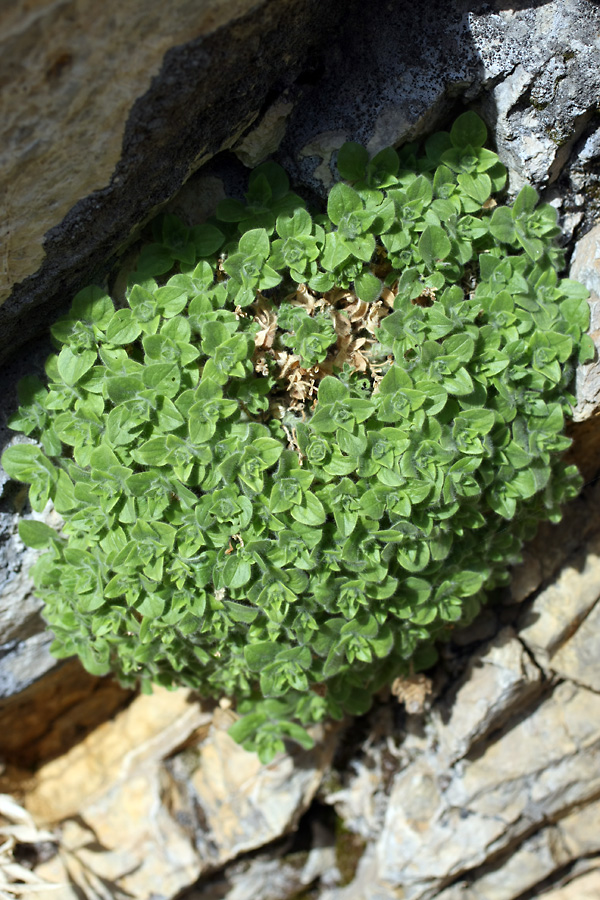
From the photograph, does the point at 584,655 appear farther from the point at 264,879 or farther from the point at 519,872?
the point at 264,879

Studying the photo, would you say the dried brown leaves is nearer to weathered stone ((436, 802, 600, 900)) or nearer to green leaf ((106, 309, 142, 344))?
green leaf ((106, 309, 142, 344))

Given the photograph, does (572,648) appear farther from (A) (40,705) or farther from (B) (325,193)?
(A) (40,705)

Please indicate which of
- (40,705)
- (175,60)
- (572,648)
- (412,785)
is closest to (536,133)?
(175,60)

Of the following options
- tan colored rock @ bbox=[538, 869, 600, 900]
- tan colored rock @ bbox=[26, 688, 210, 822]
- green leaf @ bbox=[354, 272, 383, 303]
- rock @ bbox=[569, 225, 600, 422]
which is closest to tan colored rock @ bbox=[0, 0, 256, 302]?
green leaf @ bbox=[354, 272, 383, 303]

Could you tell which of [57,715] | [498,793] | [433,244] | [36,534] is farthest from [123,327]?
[498,793]

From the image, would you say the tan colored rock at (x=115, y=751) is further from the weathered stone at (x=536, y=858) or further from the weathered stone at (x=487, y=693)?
the weathered stone at (x=536, y=858)
